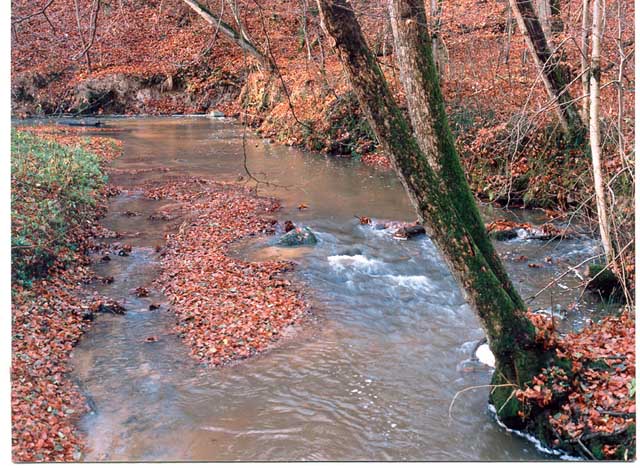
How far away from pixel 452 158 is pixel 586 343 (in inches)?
90.7

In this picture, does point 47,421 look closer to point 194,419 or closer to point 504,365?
point 194,419

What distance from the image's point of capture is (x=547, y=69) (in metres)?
12.4

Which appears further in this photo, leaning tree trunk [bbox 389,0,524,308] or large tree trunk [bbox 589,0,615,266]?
large tree trunk [bbox 589,0,615,266]

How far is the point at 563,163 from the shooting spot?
13766 millimetres

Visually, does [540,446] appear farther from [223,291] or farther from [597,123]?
[223,291]

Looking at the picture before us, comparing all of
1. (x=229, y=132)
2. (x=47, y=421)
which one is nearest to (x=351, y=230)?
(x=47, y=421)

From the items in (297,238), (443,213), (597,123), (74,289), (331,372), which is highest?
(597,123)

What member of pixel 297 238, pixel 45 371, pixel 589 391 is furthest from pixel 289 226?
pixel 589 391

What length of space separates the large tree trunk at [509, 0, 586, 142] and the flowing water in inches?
129

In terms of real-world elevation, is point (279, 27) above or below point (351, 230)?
above

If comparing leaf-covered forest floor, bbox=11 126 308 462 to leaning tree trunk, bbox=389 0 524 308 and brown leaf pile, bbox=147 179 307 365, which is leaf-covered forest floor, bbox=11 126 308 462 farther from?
leaning tree trunk, bbox=389 0 524 308

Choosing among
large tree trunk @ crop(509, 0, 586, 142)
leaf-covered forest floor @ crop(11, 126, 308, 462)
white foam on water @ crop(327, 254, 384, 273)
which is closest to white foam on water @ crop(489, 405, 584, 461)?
leaf-covered forest floor @ crop(11, 126, 308, 462)

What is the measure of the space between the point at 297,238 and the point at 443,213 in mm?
6969

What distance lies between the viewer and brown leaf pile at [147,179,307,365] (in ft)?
26.2
